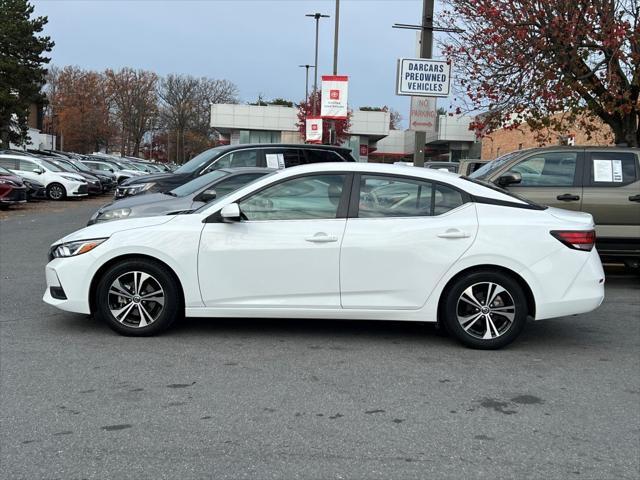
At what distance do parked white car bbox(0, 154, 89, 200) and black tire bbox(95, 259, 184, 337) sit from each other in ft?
65.9

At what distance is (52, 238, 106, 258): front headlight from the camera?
561 cm

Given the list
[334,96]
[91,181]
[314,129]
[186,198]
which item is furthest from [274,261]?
[91,181]

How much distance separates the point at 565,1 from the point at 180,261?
8.76m

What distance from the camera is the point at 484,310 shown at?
555 centimetres

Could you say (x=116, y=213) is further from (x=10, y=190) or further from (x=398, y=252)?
(x=10, y=190)

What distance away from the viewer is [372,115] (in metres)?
61.8

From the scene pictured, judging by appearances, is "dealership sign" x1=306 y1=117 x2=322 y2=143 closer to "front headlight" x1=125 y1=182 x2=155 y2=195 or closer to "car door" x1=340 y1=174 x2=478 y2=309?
"front headlight" x1=125 y1=182 x2=155 y2=195

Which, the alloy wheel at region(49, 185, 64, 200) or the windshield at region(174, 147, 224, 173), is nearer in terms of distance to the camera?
the windshield at region(174, 147, 224, 173)

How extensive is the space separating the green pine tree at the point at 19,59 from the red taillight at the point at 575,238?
4911 cm

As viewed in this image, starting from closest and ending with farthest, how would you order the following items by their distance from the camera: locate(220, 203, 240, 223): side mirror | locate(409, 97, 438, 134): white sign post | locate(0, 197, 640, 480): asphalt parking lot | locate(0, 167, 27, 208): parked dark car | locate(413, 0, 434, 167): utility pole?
locate(0, 197, 640, 480): asphalt parking lot
locate(220, 203, 240, 223): side mirror
locate(409, 97, 438, 134): white sign post
locate(413, 0, 434, 167): utility pole
locate(0, 167, 27, 208): parked dark car

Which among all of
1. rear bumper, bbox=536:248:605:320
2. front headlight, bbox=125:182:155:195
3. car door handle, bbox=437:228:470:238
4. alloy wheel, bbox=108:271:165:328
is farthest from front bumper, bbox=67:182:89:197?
rear bumper, bbox=536:248:605:320

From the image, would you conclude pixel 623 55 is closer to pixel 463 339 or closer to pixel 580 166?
pixel 580 166

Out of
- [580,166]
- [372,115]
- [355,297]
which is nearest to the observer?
[355,297]

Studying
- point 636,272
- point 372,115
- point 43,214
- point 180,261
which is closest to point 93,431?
point 180,261
